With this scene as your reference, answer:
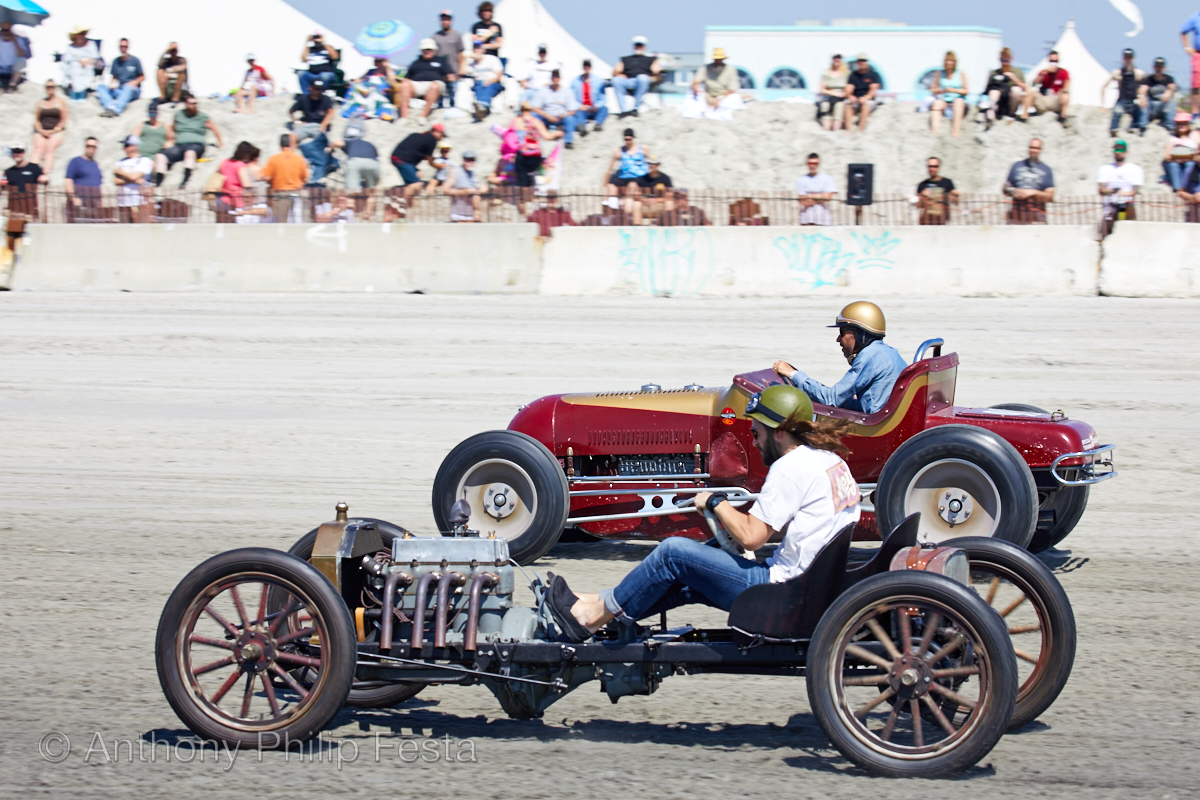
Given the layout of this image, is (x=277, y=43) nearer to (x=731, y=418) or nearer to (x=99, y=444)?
(x=99, y=444)

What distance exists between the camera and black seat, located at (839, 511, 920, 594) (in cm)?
453

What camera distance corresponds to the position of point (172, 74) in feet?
69.2

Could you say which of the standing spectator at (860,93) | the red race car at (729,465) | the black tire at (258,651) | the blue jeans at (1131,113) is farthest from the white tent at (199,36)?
the black tire at (258,651)

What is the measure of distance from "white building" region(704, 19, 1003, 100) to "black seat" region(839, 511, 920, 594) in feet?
70.7

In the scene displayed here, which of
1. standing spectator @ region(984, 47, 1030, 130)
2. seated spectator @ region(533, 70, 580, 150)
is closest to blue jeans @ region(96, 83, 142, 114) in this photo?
seated spectator @ region(533, 70, 580, 150)

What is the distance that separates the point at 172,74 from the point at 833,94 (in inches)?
407

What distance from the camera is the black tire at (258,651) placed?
4469 millimetres

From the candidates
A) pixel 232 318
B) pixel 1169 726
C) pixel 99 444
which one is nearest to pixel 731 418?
pixel 1169 726

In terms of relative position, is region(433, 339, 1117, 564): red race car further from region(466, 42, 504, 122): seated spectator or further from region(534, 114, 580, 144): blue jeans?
region(466, 42, 504, 122): seated spectator

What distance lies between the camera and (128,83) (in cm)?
2238

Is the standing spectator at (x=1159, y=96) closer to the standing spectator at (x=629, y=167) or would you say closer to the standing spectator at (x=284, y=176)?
the standing spectator at (x=629, y=167)

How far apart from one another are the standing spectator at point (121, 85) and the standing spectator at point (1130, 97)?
51.1 feet

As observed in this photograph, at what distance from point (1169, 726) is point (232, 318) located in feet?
39.6

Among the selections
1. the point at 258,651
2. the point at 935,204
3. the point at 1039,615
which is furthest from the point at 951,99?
the point at 258,651
